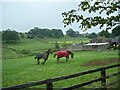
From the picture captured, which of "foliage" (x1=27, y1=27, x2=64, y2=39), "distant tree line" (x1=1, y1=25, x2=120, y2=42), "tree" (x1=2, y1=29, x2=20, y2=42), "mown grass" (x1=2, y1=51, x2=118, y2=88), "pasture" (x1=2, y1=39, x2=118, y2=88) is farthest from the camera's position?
"foliage" (x1=27, y1=27, x2=64, y2=39)

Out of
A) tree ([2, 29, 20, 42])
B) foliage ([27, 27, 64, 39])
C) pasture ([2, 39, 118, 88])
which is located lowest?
pasture ([2, 39, 118, 88])

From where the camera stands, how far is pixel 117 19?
9180 millimetres

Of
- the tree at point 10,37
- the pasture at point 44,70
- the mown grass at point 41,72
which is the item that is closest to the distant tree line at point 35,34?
the tree at point 10,37

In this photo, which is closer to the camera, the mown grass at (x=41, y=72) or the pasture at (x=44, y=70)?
the mown grass at (x=41, y=72)

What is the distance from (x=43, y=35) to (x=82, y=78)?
11859 centimetres

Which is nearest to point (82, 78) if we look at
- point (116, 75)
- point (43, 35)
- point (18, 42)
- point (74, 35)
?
point (116, 75)

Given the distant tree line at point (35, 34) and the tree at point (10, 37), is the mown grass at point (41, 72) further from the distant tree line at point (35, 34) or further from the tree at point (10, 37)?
the tree at point (10, 37)

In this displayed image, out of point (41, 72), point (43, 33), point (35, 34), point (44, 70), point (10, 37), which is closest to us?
point (41, 72)

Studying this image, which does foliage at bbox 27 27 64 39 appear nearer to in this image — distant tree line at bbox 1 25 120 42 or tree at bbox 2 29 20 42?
distant tree line at bbox 1 25 120 42

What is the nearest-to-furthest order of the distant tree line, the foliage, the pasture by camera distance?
the pasture < the distant tree line < the foliage

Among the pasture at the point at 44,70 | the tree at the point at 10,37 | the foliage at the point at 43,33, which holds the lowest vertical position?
the pasture at the point at 44,70

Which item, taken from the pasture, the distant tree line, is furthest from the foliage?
the pasture

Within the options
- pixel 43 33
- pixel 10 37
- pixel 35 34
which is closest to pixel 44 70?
pixel 10 37

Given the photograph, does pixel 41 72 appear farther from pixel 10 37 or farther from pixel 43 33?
pixel 43 33
